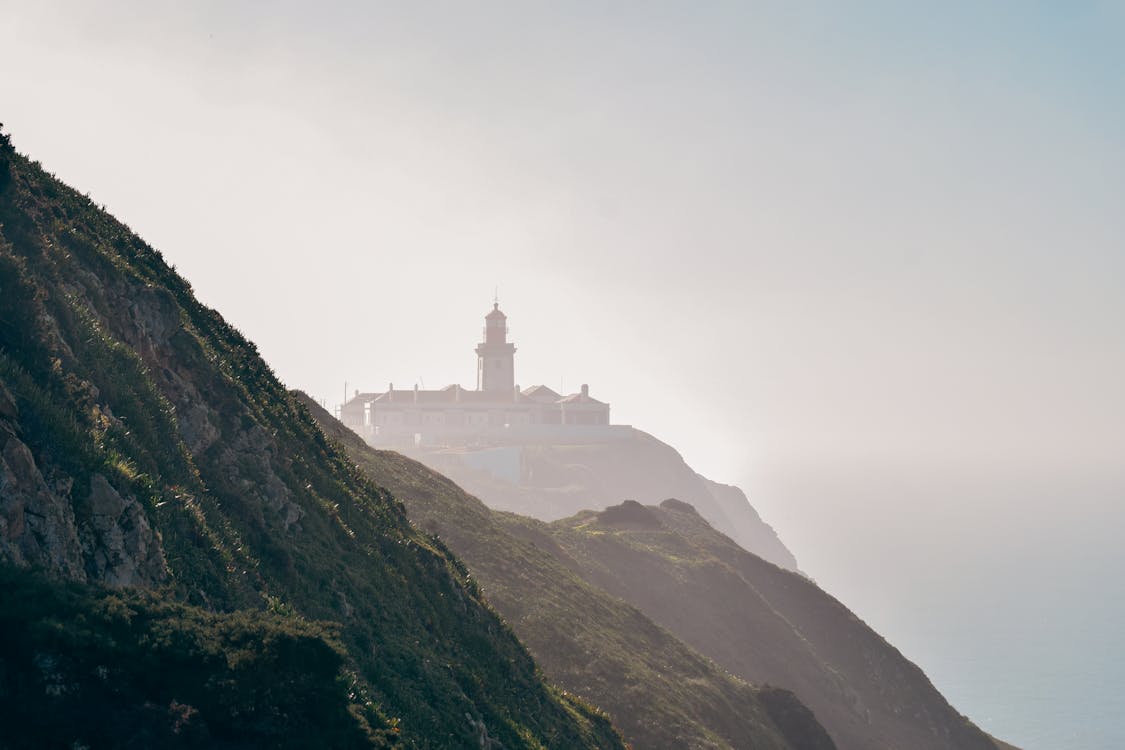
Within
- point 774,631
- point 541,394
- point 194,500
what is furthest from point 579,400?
point 194,500

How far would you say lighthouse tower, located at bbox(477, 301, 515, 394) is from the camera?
547 feet

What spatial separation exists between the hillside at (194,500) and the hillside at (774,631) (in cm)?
2244

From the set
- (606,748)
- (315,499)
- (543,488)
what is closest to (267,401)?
(315,499)

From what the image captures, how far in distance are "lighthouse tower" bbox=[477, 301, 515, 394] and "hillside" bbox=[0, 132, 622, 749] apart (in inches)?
5454

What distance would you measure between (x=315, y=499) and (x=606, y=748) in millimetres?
11205

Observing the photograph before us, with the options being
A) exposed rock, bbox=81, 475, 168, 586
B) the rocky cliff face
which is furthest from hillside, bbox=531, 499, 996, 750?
the rocky cliff face

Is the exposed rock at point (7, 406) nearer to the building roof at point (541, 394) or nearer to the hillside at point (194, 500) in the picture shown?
the hillside at point (194, 500)

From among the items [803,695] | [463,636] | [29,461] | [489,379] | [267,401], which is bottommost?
[803,695]

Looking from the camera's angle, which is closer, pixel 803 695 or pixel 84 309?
pixel 84 309

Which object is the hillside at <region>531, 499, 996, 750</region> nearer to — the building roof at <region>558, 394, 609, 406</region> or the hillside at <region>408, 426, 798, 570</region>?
the hillside at <region>408, 426, 798, 570</region>

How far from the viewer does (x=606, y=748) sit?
82.6ft

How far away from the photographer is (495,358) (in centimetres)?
16688

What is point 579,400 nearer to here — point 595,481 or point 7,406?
point 595,481

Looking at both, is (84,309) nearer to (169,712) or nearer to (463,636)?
(169,712)
